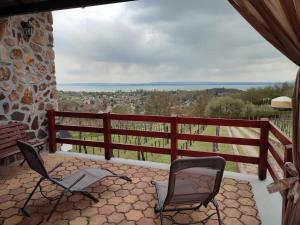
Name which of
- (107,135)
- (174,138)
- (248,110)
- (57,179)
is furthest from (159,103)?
(57,179)

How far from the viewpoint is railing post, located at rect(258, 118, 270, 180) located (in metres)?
3.29

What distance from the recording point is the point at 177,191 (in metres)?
2.16

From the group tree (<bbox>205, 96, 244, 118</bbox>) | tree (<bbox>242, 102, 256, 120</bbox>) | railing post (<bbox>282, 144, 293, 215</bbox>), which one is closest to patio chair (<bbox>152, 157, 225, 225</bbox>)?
railing post (<bbox>282, 144, 293, 215</bbox>)

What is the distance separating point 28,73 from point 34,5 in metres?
1.38

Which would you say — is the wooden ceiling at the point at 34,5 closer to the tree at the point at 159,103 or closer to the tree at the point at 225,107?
the tree at the point at 159,103

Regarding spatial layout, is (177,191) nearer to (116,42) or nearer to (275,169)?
(275,169)

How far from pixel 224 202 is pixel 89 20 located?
6.76m

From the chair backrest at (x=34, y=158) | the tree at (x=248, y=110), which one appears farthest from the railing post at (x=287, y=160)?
the tree at (x=248, y=110)

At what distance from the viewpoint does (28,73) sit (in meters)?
4.45

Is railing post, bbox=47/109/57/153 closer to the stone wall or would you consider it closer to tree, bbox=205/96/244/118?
the stone wall

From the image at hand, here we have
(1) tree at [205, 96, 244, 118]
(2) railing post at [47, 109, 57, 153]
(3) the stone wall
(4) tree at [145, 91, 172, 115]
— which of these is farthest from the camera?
(4) tree at [145, 91, 172, 115]

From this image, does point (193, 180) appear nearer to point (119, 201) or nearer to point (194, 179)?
point (194, 179)

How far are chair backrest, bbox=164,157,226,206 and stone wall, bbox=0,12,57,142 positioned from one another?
3.42 meters

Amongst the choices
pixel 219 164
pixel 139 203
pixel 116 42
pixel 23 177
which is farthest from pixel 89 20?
pixel 219 164
